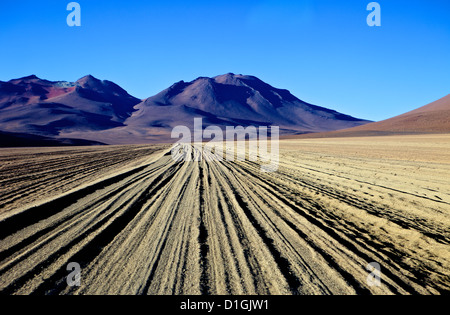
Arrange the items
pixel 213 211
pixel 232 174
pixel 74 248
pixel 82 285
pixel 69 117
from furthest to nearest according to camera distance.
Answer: pixel 69 117 → pixel 232 174 → pixel 213 211 → pixel 74 248 → pixel 82 285

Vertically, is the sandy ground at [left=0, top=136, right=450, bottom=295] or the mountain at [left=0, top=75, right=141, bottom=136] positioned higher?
the mountain at [left=0, top=75, right=141, bottom=136]

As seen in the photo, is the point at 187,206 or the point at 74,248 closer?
the point at 74,248

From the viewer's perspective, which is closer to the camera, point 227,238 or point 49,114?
point 227,238

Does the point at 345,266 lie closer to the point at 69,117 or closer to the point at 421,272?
the point at 421,272

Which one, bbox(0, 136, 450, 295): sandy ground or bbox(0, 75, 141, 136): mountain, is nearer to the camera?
bbox(0, 136, 450, 295): sandy ground

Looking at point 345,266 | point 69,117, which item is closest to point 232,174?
point 345,266

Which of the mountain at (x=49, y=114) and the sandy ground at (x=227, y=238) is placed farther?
the mountain at (x=49, y=114)

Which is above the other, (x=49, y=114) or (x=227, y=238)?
(x=49, y=114)

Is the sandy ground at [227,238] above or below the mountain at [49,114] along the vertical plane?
below
